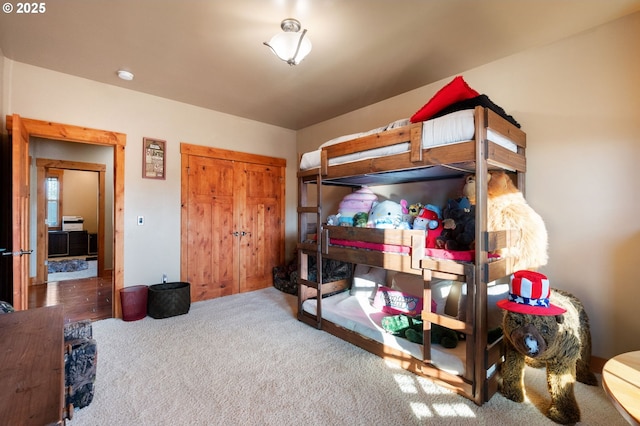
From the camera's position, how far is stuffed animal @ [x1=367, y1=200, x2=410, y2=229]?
235 cm

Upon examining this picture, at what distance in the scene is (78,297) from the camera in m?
3.81

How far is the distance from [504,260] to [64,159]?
20.6ft

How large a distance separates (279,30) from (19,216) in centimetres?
244

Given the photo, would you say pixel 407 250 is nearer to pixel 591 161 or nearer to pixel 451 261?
pixel 451 261

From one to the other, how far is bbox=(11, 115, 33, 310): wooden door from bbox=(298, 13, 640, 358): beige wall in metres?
3.95

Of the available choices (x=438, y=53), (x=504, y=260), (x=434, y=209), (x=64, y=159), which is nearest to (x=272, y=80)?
(x=438, y=53)

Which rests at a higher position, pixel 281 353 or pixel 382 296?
pixel 382 296

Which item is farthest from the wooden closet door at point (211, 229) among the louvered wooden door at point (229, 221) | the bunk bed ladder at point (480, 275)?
the bunk bed ladder at point (480, 275)

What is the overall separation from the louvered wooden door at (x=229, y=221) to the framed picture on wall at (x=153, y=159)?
0.81 feet

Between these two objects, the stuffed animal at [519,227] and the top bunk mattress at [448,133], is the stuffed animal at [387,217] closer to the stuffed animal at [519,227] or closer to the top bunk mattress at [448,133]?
the top bunk mattress at [448,133]

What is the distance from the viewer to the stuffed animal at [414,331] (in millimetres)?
2092

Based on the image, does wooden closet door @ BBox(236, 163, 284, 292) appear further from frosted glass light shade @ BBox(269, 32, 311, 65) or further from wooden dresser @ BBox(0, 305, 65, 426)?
wooden dresser @ BBox(0, 305, 65, 426)

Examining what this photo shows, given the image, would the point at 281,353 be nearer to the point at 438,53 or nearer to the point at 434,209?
the point at 434,209

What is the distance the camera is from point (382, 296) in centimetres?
271
